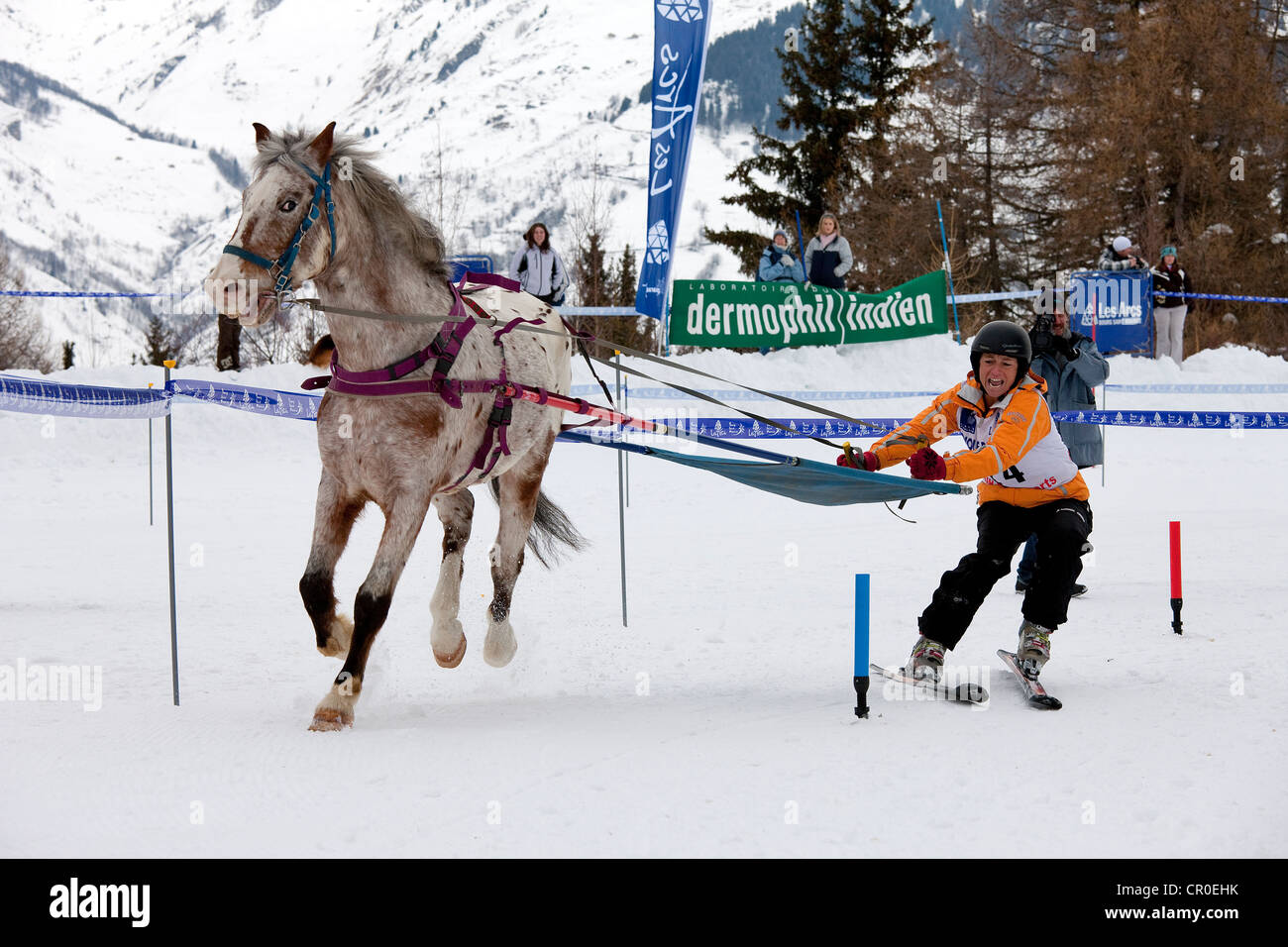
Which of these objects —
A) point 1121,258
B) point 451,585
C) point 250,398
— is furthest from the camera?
point 1121,258

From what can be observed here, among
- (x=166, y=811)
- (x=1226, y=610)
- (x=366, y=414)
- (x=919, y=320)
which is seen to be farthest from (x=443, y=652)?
(x=919, y=320)

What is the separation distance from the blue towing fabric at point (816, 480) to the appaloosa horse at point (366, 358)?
0.93 m

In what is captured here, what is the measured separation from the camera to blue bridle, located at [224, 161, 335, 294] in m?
4.24

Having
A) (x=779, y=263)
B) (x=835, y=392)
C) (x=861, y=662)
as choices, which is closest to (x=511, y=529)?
(x=861, y=662)

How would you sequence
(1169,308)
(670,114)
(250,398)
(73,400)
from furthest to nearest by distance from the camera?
(1169,308)
(670,114)
(250,398)
(73,400)

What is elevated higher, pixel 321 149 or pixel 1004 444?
pixel 321 149

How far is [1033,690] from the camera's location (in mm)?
4996

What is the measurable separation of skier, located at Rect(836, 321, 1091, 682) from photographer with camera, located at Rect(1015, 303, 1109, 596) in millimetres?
2826

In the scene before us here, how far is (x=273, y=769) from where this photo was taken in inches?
158

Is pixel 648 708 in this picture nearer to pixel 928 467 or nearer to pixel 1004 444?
pixel 928 467

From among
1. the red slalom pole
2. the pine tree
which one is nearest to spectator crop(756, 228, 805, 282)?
the red slalom pole

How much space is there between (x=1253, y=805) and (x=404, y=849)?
8.27 ft

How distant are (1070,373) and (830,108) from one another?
2182 cm

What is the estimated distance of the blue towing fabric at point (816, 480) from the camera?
5199 millimetres
